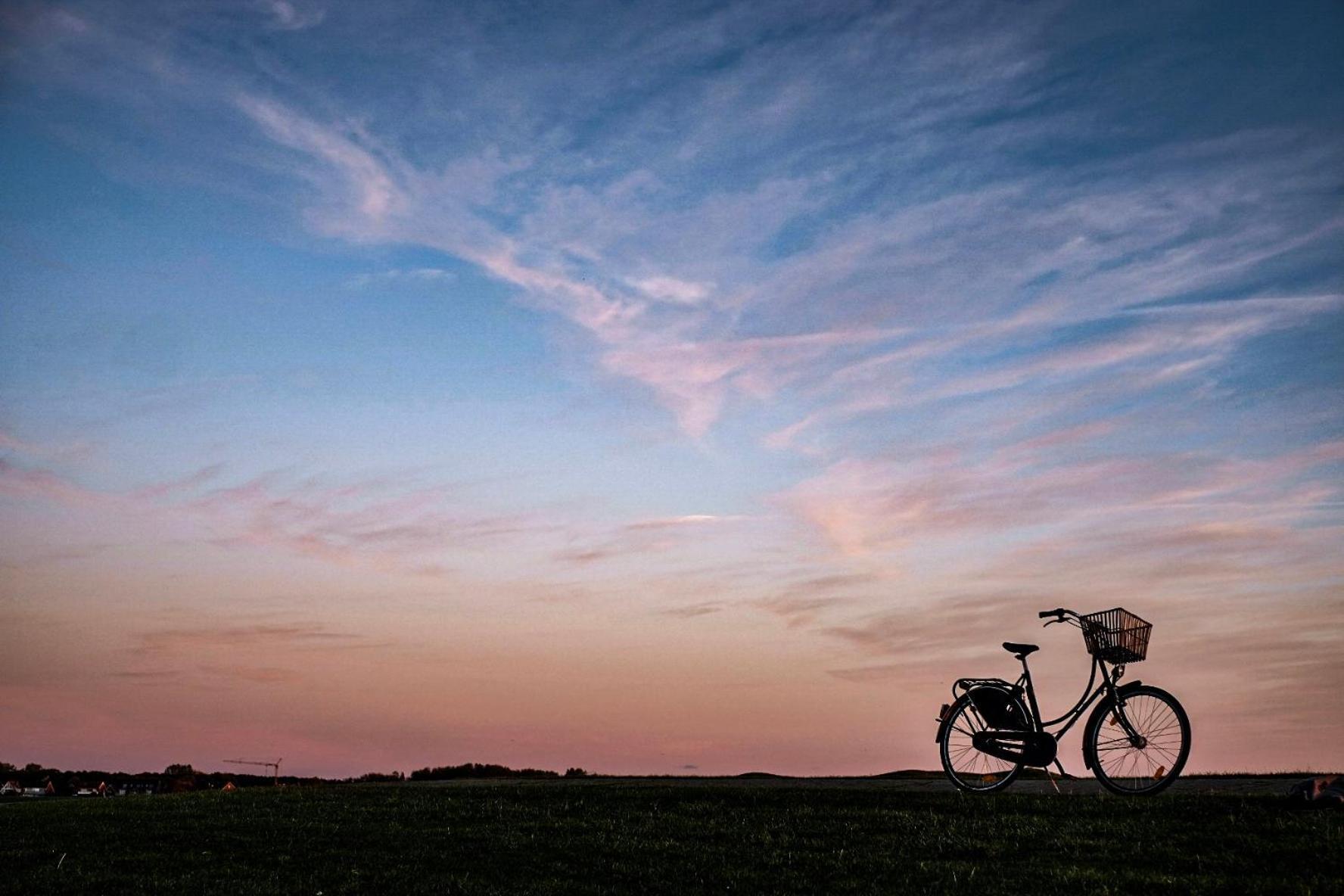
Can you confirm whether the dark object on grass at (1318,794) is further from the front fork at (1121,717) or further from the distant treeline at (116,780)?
the distant treeline at (116,780)

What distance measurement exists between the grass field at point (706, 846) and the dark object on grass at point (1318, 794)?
0.95ft

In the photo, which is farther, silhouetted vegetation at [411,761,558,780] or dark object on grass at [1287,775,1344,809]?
silhouetted vegetation at [411,761,558,780]

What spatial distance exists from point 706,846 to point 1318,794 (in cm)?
843

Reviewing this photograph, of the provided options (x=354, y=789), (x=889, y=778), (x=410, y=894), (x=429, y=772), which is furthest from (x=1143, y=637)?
(x=429, y=772)

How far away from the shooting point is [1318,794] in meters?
14.7

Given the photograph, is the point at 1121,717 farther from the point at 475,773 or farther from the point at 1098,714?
the point at 475,773

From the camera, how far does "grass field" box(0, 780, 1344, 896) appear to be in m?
12.8

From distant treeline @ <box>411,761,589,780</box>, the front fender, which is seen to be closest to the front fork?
the front fender

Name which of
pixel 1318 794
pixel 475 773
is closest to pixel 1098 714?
pixel 1318 794

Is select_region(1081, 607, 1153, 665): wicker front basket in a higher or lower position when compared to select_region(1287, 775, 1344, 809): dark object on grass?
higher

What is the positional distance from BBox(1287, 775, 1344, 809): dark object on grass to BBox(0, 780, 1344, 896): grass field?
29 cm

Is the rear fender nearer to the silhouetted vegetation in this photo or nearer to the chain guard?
the chain guard

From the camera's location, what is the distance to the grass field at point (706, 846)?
1276 centimetres

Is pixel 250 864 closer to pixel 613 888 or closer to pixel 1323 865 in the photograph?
pixel 613 888
